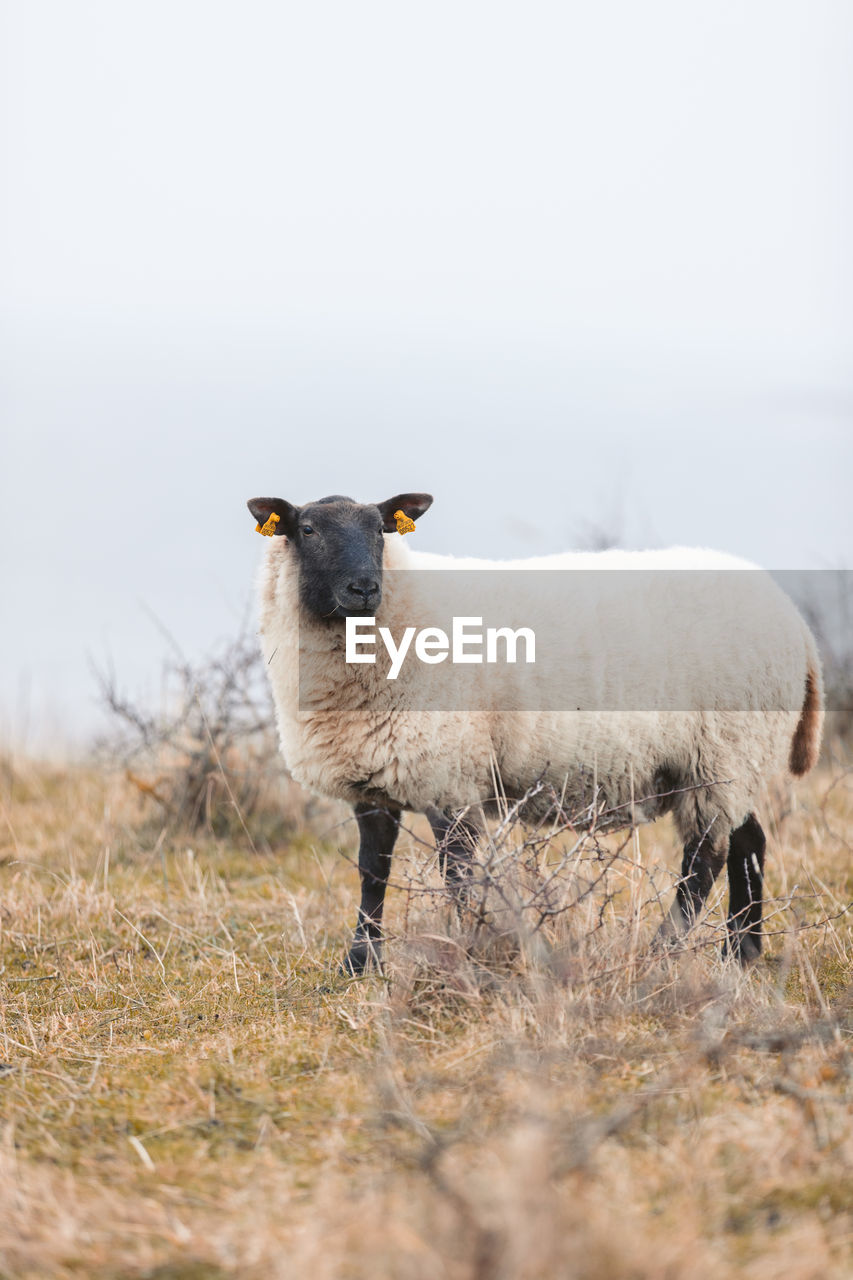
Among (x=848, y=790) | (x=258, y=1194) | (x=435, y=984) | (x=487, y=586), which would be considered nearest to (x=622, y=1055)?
(x=435, y=984)

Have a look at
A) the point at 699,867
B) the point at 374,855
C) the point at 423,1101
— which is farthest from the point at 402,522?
the point at 423,1101

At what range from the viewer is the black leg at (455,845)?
14.1ft

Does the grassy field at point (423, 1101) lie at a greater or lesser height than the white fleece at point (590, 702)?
lesser

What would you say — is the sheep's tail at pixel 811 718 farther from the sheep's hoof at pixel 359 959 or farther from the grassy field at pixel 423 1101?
the sheep's hoof at pixel 359 959

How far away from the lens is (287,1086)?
11.7 feet

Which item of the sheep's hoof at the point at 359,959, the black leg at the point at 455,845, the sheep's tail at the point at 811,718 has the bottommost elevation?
the sheep's hoof at the point at 359,959

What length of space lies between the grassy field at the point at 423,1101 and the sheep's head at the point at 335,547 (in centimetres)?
134

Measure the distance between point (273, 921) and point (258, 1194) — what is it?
9.89 feet

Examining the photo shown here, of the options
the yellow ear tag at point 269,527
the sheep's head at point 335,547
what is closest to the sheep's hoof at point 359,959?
the sheep's head at point 335,547

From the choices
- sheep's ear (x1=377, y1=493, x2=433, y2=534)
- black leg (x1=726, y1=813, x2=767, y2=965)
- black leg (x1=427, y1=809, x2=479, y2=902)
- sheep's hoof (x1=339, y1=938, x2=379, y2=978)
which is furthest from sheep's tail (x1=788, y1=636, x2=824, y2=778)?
sheep's hoof (x1=339, y1=938, x2=379, y2=978)

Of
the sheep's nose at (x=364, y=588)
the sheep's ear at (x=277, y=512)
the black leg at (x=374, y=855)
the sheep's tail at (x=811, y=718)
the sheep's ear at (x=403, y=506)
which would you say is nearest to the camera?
the sheep's nose at (x=364, y=588)

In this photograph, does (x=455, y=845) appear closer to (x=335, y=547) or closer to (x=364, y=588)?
(x=364, y=588)

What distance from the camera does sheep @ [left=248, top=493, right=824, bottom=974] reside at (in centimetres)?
512

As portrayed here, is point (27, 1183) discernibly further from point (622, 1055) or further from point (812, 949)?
point (812, 949)
